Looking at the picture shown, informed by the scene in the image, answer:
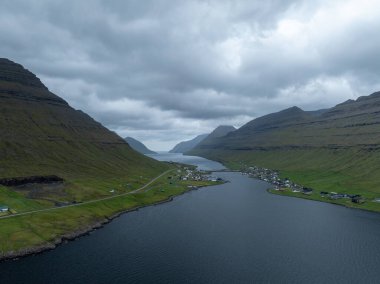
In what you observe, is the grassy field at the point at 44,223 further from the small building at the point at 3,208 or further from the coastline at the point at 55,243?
the small building at the point at 3,208

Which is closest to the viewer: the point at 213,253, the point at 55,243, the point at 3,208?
the point at 213,253

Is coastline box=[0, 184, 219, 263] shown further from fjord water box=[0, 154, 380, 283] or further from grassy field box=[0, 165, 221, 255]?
fjord water box=[0, 154, 380, 283]

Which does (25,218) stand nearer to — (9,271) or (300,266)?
(9,271)

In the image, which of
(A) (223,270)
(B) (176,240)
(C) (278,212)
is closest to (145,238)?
(B) (176,240)

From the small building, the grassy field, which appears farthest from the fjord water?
the small building

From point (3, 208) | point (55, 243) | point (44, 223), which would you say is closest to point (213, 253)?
point (55, 243)

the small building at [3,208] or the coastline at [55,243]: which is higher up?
the small building at [3,208]

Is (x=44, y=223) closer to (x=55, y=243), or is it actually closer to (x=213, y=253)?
(x=55, y=243)

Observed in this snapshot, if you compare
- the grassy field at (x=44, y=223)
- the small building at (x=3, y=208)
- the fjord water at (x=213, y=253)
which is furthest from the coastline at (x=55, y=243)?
the small building at (x=3, y=208)

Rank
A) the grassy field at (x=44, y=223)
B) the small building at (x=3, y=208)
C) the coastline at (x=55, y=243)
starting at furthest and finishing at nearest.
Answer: the small building at (x=3, y=208) → the grassy field at (x=44, y=223) → the coastline at (x=55, y=243)
